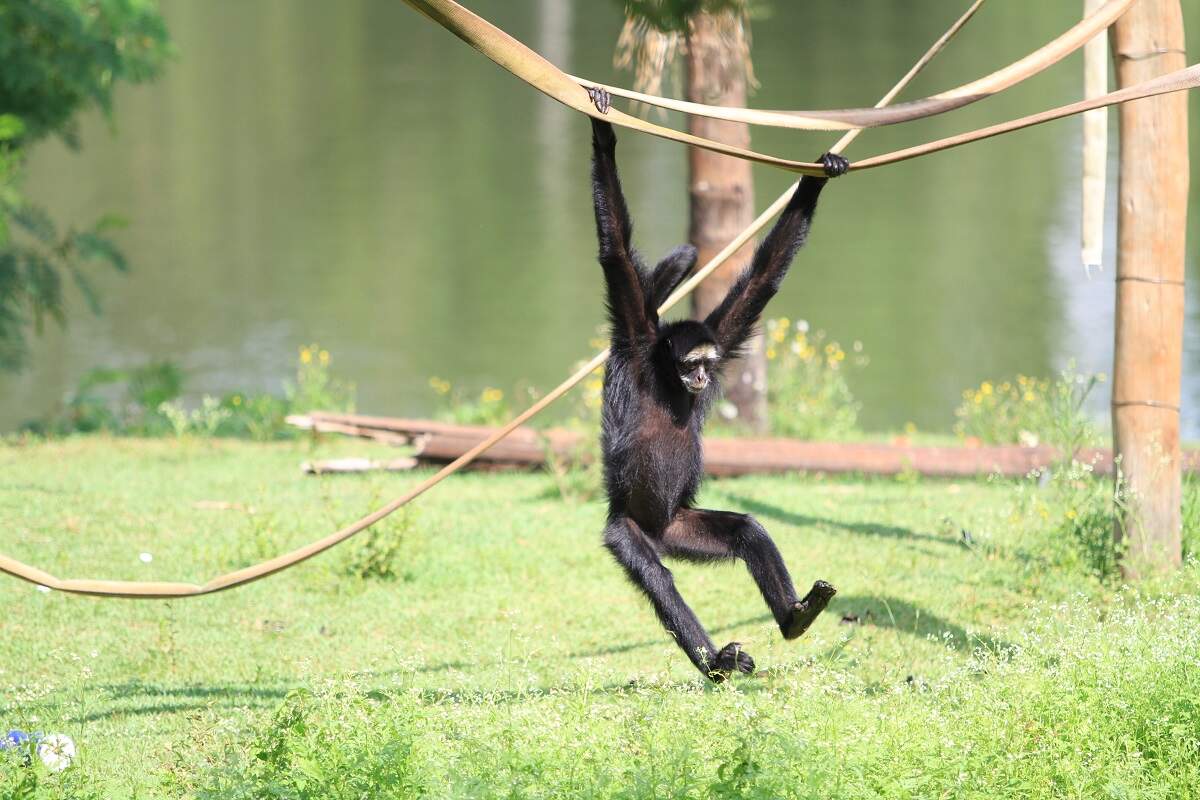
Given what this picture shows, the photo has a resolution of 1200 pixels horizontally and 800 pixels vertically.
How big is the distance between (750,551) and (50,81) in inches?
408

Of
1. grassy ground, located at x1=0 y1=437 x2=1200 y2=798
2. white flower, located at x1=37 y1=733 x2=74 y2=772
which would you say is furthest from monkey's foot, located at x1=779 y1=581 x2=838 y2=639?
white flower, located at x1=37 y1=733 x2=74 y2=772

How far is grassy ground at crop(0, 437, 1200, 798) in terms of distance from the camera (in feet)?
14.5

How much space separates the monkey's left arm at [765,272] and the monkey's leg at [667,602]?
964 mm

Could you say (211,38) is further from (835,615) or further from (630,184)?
(835,615)

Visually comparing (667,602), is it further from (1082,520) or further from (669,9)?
(1082,520)

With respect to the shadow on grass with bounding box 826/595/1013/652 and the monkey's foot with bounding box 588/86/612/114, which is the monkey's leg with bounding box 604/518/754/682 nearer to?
the shadow on grass with bounding box 826/595/1013/652

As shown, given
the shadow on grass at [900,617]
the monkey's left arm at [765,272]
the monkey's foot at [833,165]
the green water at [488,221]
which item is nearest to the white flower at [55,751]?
the monkey's left arm at [765,272]

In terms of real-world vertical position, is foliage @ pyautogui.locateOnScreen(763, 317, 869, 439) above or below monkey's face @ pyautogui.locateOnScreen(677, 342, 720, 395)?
below

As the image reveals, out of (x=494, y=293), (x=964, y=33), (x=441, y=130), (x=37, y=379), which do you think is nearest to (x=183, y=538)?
(x=37, y=379)

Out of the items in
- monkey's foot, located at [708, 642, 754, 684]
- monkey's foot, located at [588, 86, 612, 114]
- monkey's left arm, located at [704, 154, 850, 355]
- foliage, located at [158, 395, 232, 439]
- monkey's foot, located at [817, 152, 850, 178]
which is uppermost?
monkey's foot, located at [588, 86, 612, 114]

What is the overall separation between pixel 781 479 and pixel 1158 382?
3800 mm

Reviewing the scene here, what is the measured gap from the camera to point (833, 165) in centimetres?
509

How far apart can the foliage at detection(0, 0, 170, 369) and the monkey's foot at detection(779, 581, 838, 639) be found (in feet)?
30.9

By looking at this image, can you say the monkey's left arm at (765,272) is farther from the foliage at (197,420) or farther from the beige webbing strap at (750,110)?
the foliage at (197,420)
